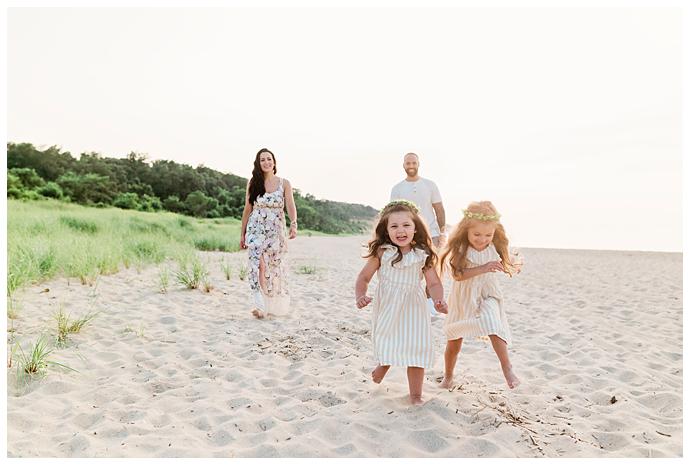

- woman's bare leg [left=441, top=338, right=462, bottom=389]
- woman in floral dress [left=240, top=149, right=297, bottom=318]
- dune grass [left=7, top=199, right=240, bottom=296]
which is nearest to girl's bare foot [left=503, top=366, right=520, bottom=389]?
woman's bare leg [left=441, top=338, right=462, bottom=389]

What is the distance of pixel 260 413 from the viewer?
4.11 metres

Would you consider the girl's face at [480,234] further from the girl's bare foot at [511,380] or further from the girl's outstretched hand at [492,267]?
the girl's bare foot at [511,380]

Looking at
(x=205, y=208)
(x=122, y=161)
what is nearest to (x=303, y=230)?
(x=205, y=208)

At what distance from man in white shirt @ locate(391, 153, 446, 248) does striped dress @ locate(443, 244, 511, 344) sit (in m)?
2.59

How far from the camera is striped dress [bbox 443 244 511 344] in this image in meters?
4.32

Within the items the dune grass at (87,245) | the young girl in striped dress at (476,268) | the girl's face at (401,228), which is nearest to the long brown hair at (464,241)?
the young girl in striped dress at (476,268)

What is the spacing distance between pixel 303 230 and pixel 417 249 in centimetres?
2935

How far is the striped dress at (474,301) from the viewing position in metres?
4.32

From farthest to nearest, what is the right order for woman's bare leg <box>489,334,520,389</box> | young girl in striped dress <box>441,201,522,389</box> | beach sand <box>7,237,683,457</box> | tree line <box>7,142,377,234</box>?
tree line <box>7,142,377,234</box> → young girl in striped dress <box>441,201,522,389</box> → woman's bare leg <box>489,334,520,389</box> → beach sand <box>7,237,683,457</box>

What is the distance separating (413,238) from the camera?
4.18 metres

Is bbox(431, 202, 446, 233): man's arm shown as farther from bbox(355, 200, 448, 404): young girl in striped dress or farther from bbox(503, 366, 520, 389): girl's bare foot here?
bbox(503, 366, 520, 389): girl's bare foot

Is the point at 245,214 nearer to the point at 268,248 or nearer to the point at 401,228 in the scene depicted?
the point at 268,248

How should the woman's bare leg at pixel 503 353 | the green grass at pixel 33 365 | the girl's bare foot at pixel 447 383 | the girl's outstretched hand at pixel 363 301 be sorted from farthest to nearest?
the green grass at pixel 33 365 < the girl's bare foot at pixel 447 383 < the woman's bare leg at pixel 503 353 < the girl's outstretched hand at pixel 363 301

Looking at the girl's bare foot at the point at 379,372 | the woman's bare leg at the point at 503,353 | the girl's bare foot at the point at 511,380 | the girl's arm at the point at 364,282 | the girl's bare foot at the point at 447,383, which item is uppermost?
the girl's arm at the point at 364,282
